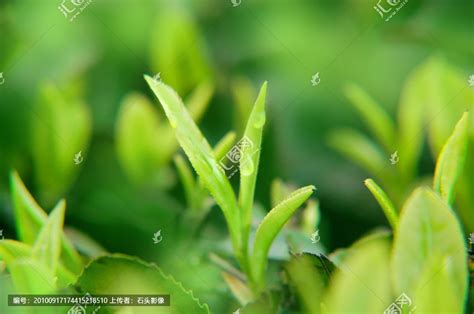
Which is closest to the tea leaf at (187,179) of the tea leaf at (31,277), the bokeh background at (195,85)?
the bokeh background at (195,85)

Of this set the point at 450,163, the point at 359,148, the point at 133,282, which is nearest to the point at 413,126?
the point at 359,148

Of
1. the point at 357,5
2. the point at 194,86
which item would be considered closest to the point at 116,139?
the point at 194,86

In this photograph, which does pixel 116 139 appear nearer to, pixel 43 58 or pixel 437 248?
pixel 43 58

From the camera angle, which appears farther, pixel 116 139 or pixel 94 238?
pixel 116 139

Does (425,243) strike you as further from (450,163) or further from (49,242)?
(49,242)

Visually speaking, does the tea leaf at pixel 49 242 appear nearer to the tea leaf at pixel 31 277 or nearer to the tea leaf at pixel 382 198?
the tea leaf at pixel 31 277

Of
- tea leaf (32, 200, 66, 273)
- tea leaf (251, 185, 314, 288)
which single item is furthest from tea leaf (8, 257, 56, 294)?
tea leaf (251, 185, 314, 288)
